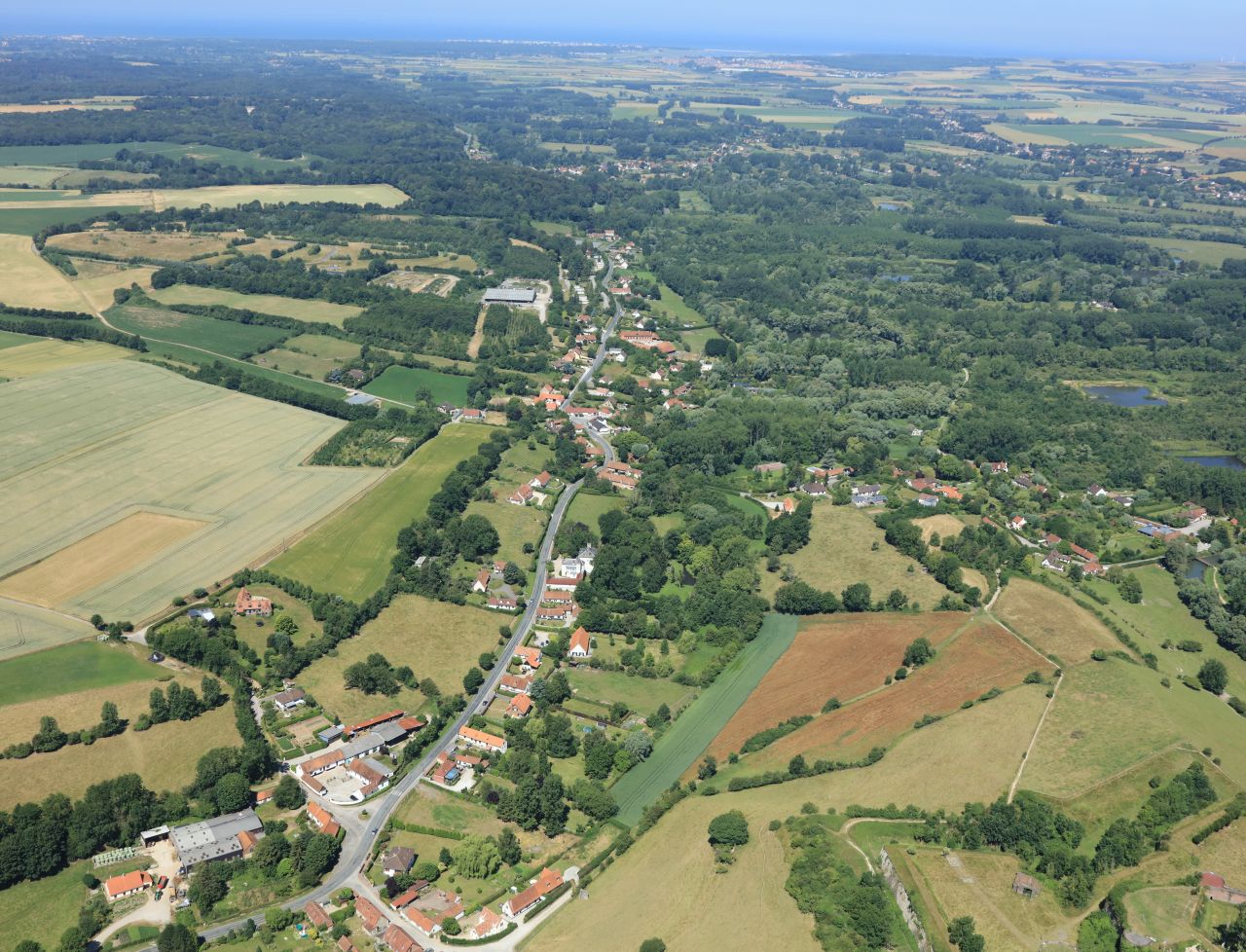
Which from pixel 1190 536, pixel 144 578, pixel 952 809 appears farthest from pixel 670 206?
pixel 952 809

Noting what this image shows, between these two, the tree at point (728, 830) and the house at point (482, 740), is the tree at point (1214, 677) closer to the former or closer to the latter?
the tree at point (728, 830)

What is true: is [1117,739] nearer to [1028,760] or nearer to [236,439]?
[1028,760]

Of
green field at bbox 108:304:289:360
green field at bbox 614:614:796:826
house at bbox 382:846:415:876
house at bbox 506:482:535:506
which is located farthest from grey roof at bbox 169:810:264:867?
green field at bbox 108:304:289:360

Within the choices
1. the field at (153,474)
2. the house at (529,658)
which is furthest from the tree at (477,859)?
the field at (153,474)

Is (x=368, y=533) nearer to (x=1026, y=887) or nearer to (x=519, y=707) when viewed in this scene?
(x=519, y=707)

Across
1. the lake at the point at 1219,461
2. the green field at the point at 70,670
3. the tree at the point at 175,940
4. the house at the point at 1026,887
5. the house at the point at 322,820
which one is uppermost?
the house at the point at 1026,887
